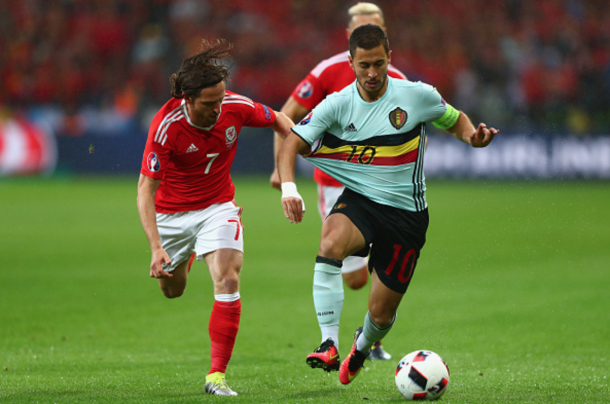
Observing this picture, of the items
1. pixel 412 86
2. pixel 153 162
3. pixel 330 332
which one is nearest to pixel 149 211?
pixel 153 162

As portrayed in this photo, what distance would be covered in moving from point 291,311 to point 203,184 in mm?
3312

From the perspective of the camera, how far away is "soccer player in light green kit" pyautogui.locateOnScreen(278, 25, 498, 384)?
5.00 meters

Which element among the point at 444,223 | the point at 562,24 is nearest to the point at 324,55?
the point at 562,24

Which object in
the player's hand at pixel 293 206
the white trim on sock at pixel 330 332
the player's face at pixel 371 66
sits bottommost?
the white trim on sock at pixel 330 332

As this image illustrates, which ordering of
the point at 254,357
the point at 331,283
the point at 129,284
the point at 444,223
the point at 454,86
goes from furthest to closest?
the point at 454,86, the point at 444,223, the point at 129,284, the point at 254,357, the point at 331,283

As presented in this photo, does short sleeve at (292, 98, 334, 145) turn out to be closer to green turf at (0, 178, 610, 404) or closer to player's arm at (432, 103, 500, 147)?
player's arm at (432, 103, 500, 147)

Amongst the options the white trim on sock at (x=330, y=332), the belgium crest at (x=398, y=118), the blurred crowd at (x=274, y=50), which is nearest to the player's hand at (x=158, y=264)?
the white trim on sock at (x=330, y=332)

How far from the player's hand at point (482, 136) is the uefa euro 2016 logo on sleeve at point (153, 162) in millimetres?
2013

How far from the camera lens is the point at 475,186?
19484 mm

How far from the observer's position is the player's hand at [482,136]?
16.5 ft

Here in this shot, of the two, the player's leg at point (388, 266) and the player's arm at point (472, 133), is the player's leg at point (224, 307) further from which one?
the player's arm at point (472, 133)

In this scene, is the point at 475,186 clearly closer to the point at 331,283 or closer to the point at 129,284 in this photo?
the point at 129,284

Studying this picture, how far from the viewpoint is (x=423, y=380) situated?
15.5 feet

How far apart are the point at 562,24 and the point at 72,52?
14.7m
